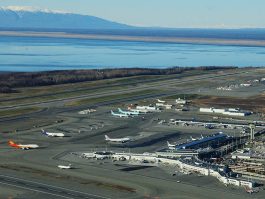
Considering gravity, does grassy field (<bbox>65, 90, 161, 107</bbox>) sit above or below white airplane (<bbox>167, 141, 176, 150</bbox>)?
above

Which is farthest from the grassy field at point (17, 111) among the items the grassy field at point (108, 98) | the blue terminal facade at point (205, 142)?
the blue terminal facade at point (205, 142)

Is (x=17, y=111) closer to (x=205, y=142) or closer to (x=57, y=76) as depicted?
(x=205, y=142)

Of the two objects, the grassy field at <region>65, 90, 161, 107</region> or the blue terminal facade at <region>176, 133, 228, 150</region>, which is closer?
the blue terminal facade at <region>176, 133, 228, 150</region>

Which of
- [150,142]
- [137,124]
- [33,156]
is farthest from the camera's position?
[137,124]

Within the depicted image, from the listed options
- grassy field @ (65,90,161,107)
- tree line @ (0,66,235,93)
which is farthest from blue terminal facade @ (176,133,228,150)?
tree line @ (0,66,235,93)

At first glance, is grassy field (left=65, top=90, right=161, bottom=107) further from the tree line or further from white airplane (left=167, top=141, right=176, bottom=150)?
white airplane (left=167, top=141, right=176, bottom=150)

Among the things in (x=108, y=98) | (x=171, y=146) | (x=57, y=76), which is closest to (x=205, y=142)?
(x=171, y=146)

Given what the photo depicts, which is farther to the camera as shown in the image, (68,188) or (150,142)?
(150,142)

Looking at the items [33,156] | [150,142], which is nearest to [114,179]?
[33,156]

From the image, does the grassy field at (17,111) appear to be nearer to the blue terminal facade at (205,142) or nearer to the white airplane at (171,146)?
the white airplane at (171,146)

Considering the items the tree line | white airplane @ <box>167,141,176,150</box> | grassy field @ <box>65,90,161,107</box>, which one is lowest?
white airplane @ <box>167,141,176,150</box>

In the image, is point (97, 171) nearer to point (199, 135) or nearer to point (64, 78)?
point (199, 135)
